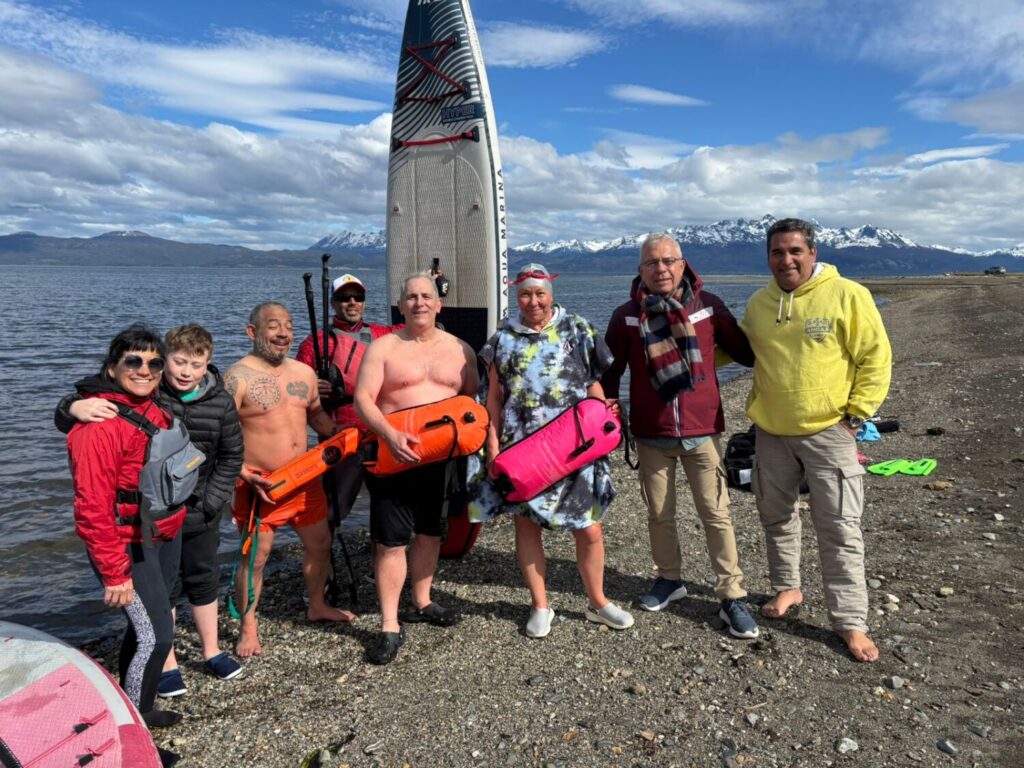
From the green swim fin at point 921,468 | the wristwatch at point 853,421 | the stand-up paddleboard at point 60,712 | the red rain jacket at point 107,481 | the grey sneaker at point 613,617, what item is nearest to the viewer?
the stand-up paddleboard at point 60,712

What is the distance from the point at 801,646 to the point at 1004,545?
262 centimetres

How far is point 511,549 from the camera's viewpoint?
632cm

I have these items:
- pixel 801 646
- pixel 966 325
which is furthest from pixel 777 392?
pixel 966 325

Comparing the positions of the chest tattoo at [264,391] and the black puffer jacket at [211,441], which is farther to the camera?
the chest tattoo at [264,391]

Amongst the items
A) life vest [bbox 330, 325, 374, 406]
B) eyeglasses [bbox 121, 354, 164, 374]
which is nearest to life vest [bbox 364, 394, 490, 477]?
life vest [bbox 330, 325, 374, 406]

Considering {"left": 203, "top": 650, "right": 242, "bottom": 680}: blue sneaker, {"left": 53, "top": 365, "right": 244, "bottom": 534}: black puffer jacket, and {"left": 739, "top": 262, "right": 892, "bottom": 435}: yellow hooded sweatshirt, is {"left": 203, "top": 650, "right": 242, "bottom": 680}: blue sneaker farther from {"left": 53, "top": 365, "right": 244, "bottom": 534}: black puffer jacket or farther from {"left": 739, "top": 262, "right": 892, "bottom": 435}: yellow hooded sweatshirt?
{"left": 739, "top": 262, "right": 892, "bottom": 435}: yellow hooded sweatshirt

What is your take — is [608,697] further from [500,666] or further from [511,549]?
[511,549]

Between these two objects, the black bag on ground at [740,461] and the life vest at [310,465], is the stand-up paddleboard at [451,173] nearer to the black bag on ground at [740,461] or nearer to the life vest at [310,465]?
the black bag on ground at [740,461]

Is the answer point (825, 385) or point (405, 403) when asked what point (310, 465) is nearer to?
point (405, 403)

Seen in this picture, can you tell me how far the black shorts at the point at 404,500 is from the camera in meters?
4.37

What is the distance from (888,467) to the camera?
315 inches

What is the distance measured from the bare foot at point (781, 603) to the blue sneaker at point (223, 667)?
3.46m

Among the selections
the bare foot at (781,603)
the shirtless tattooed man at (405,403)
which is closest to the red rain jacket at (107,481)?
the shirtless tattooed man at (405,403)

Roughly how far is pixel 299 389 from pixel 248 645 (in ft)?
5.67
